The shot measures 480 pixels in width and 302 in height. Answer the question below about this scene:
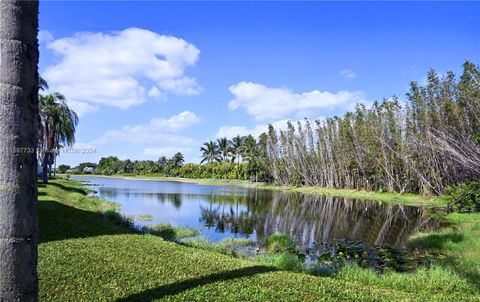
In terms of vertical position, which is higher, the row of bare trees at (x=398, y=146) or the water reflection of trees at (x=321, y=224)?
the row of bare trees at (x=398, y=146)

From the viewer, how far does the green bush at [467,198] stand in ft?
101

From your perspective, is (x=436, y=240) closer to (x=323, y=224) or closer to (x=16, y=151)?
(x=323, y=224)

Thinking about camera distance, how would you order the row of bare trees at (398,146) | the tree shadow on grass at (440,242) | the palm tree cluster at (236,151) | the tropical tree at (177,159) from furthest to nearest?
1. the tropical tree at (177,159)
2. the palm tree cluster at (236,151)
3. the row of bare trees at (398,146)
4. the tree shadow on grass at (440,242)

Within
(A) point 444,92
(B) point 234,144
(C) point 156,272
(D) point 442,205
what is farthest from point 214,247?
(B) point 234,144

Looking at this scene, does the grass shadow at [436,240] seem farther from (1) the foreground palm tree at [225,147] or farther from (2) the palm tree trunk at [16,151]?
(1) the foreground palm tree at [225,147]

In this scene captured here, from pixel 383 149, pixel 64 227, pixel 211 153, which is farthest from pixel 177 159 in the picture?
pixel 64 227

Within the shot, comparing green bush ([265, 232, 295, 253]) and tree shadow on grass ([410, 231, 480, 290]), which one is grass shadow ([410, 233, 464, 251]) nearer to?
tree shadow on grass ([410, 231, 480, 290])

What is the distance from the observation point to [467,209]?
31.8 metres

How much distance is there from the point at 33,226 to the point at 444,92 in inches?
2000

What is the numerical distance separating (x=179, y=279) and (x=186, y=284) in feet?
1.33

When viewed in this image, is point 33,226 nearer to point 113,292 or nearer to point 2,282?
point 2,282

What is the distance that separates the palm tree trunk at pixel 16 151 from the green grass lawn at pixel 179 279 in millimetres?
2872

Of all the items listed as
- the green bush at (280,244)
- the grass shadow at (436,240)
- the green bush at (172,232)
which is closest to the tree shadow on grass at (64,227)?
the green bush at (172,232)

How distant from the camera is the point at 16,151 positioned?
383cm
